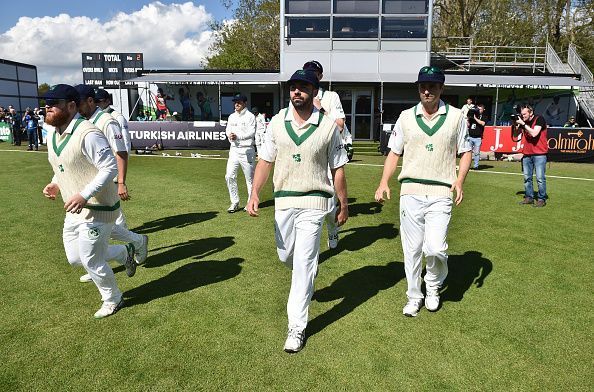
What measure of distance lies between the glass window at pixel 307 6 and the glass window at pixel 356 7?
55 cm

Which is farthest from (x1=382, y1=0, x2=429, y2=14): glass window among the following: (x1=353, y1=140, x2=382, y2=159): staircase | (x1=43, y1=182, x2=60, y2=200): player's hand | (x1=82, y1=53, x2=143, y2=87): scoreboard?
(x1=82, y1=53, x2=143, y2=87): scoreboard

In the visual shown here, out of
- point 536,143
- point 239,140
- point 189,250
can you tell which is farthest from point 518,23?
point 189,250

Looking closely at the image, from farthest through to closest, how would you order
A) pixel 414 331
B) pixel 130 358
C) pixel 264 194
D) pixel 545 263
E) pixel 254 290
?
pixel 264 194
pixel 545 263
pixel 254 290
pixel 414 331
pixel 130 358

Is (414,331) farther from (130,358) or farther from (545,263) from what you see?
(545,263)

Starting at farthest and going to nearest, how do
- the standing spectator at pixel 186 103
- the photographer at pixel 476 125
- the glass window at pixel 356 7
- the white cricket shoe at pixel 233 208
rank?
1. the standing spectator at pixel 186 103
2. the glass window at pixel 356 7
3. the photographer at pixel 476 125
4. the white cricket shoe at pixel 233 208

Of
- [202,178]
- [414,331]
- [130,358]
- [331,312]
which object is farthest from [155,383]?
[202,178]

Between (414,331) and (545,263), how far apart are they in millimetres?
2877

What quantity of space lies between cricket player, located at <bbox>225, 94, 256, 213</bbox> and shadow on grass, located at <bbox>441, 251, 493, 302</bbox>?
4227 millimetres

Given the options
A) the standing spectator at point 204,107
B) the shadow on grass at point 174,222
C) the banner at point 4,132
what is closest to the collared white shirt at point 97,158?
the shadow on grass at point 174,222

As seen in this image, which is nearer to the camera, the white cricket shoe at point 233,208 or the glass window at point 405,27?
the white cricket shoe at point 233,208

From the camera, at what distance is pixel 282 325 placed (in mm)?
4305

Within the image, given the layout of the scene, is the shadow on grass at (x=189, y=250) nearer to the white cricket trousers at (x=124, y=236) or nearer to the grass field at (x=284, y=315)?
the grass field at (x=284, y=315)

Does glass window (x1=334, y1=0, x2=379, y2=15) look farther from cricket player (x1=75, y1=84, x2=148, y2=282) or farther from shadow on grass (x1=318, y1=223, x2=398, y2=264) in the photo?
cricket player (x1=75, y1=84, x2=148, y2=282)

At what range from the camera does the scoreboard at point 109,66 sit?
41.8 meters
